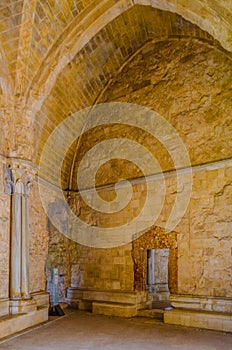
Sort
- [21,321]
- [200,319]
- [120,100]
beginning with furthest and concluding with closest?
[120,100], [200,319], [21,321]

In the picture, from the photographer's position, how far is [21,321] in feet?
19.3

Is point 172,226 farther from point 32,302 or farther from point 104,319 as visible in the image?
point 32,302

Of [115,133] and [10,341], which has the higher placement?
[115,133]

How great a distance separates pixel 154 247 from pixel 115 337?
2.11 meters

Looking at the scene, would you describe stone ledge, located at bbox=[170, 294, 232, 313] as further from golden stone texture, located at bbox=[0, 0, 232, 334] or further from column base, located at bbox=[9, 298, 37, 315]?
column base, located at bbox=[9, 298, 37, 315]

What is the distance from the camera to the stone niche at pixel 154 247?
6.92 metres

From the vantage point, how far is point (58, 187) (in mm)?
8562

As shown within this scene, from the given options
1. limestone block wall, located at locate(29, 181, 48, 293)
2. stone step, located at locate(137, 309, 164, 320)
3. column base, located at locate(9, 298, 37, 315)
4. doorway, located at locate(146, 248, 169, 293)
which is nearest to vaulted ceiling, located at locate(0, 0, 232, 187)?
limestone block wall, located at locate(29, 181, 48, 293)

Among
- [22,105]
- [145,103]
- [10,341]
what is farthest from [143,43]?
[10,341]

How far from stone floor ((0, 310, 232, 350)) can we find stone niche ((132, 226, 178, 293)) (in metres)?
0.81

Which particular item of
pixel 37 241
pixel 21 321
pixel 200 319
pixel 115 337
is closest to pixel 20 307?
pixel 21 321

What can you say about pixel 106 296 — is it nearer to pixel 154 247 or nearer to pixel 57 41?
pixel 154 247

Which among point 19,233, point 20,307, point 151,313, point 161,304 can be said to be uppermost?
point 19,233

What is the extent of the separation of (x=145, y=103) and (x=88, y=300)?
4513 millimetres
